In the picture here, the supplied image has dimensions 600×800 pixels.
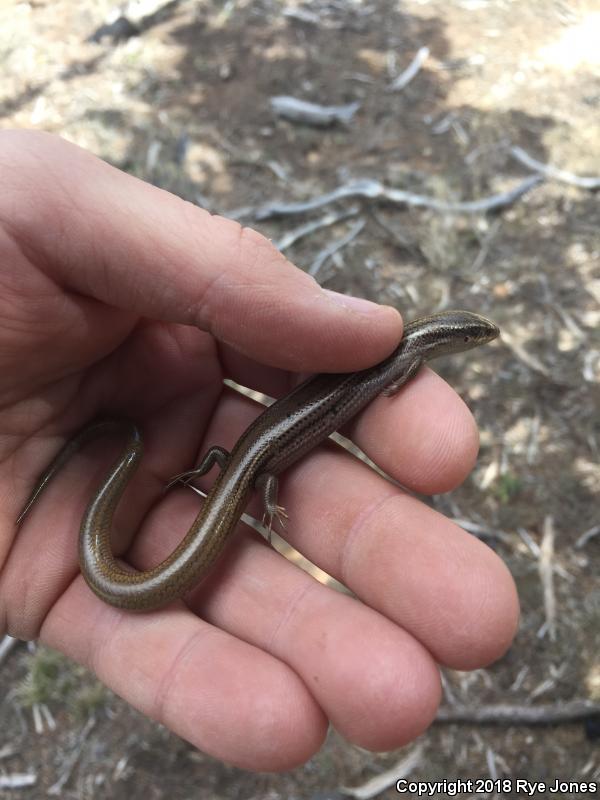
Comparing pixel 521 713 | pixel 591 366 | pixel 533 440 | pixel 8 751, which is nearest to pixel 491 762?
pixel 521 713

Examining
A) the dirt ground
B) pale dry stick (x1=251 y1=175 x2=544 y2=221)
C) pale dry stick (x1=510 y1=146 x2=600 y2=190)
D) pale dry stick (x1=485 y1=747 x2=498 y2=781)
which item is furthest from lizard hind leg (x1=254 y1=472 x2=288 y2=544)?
pale dry stick (x1=510 y1=146 x2=600 y2=190)

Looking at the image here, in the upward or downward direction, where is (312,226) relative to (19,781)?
upward

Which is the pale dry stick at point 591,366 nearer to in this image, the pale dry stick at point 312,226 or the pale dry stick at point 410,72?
the pale dry stick at point 312,226

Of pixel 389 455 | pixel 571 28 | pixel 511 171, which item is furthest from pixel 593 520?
pixel 571 28

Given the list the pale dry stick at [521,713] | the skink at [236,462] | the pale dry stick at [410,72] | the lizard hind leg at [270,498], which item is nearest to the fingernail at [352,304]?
the skink at [236,462]

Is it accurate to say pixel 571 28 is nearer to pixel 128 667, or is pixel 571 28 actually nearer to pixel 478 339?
pixel 478 339

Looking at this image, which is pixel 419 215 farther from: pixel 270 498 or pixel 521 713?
pixel 521 713

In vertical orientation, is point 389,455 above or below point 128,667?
above
